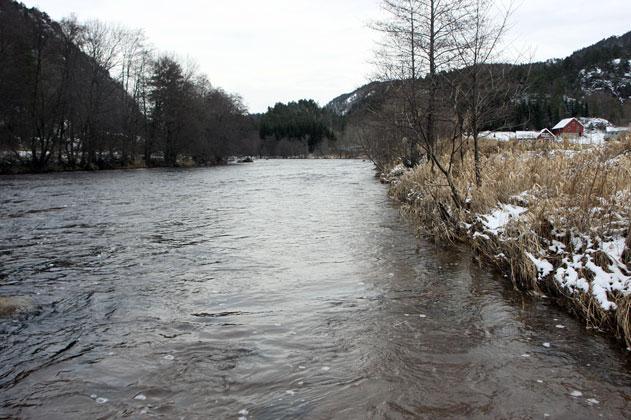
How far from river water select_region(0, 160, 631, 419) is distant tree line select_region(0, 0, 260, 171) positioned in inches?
1153

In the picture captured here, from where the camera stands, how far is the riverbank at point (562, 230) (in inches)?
196

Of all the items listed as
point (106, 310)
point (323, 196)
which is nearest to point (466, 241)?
point (106, 310)

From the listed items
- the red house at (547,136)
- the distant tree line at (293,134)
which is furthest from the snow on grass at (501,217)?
the distant tree line at (293,134)

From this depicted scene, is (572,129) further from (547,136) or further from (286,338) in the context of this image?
(286,338)

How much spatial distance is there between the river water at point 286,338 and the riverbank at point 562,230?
1.06ft

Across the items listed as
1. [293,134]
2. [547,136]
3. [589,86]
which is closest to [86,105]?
[547,136]

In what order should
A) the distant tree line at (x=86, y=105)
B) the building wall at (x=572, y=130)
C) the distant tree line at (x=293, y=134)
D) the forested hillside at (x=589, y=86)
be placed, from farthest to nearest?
1. the distant tree line at (x=293, y=134)
2. the forested hillside at (x=589, y=86)
3. the distant tree line at (x=86, y=105)
4. the building wall at (x=572, y=130)

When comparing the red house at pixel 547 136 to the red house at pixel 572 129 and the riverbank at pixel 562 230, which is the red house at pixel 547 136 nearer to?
the red house at pixel 572 129

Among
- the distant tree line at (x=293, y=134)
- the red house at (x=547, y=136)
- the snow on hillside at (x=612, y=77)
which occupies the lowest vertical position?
the red house at (x=547, y=136)

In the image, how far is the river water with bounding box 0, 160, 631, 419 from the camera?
3.72 meters

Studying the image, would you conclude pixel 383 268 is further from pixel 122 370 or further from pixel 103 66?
pixel 103 66

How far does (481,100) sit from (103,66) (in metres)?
40.3

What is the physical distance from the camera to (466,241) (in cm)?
916

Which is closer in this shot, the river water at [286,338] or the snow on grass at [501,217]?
the river water at [286,338]
